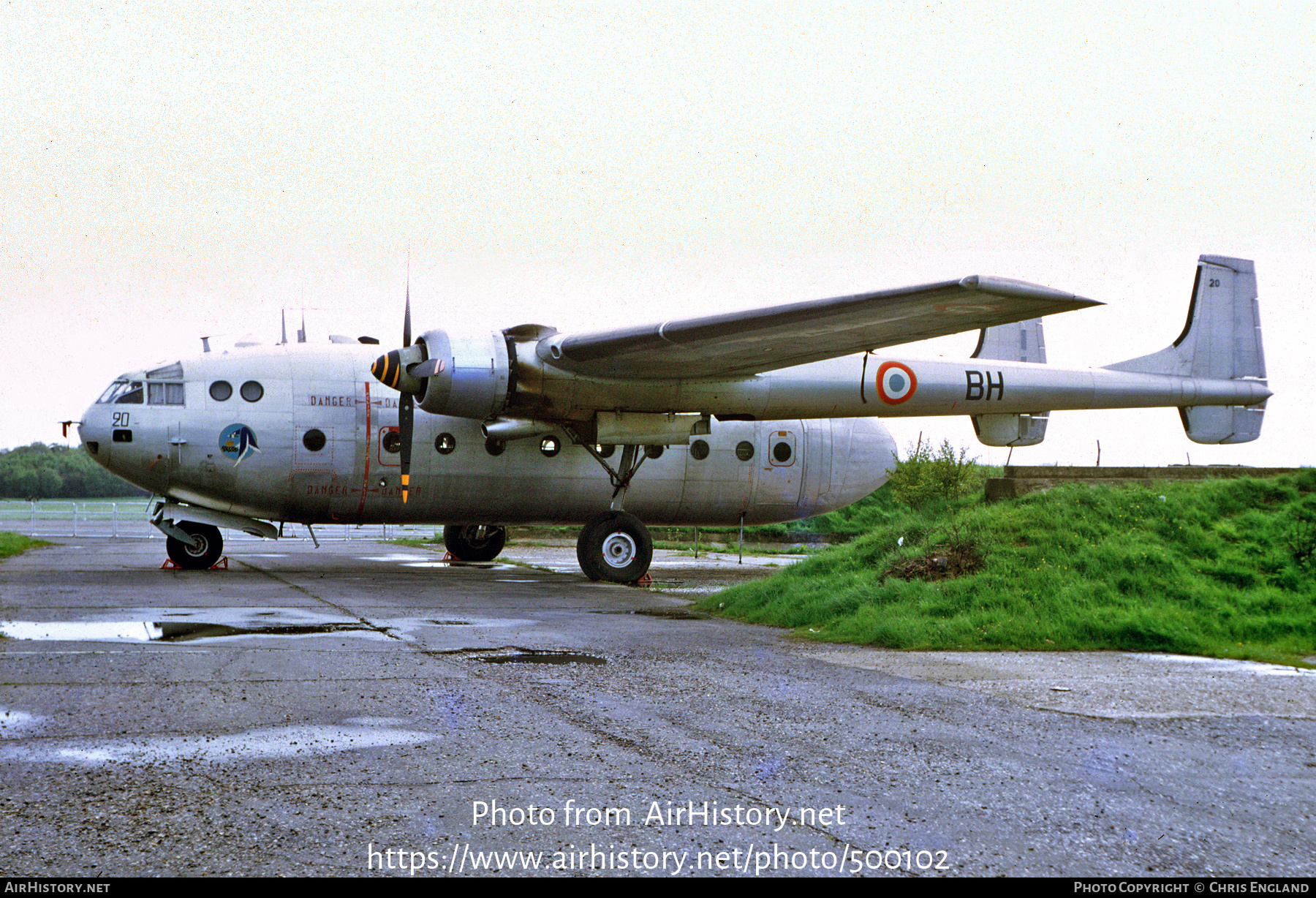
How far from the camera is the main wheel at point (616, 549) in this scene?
16703 millimetres

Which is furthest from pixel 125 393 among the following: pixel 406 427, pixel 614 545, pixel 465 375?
pixel 614 545

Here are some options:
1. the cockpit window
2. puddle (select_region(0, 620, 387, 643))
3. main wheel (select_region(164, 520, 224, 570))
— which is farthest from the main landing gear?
the cockpit window

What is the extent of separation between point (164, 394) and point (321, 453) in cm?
255

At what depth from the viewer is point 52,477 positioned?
92.9 metres

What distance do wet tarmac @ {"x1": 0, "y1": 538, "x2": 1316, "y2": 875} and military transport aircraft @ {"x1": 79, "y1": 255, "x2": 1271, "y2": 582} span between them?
6263 mm

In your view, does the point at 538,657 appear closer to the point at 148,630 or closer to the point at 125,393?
the point at 148,630

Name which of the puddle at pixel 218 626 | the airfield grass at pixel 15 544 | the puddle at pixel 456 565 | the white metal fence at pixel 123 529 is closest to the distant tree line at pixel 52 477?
the white metal fence at pixel 123 529

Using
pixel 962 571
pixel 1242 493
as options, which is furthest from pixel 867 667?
pixel 1242 493

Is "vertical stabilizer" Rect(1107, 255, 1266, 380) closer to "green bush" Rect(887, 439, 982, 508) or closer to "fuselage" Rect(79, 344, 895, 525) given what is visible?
"green bush" Rect(887, 439, 982, 508)

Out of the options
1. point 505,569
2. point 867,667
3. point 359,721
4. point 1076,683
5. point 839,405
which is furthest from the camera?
point 505,569

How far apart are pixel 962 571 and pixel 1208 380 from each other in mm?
12006

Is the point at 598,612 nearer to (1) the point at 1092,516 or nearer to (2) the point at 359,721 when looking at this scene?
(1) the point at 1092,516

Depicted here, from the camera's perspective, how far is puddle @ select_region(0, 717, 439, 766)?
4531mm

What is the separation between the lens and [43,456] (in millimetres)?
97750
